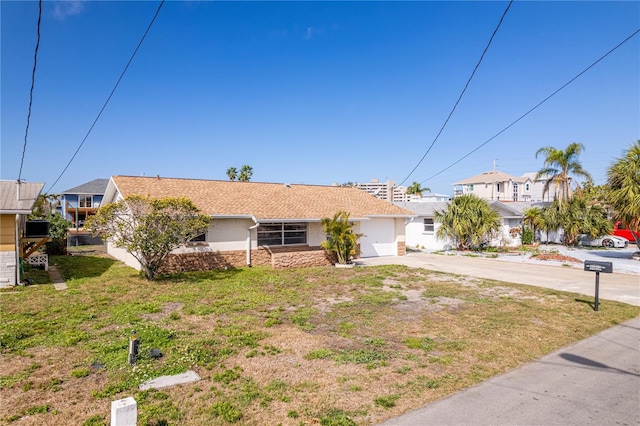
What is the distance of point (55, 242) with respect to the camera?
20.8m

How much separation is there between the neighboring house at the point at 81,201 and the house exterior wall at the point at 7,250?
102 feet

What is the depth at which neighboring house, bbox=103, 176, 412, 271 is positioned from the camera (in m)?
16.4

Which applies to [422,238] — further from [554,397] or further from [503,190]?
[503,190]

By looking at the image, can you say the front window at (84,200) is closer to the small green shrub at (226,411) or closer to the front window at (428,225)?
the front window at (428,225)

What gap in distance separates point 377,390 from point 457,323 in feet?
13.2

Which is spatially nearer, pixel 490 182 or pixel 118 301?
pixel 118 301

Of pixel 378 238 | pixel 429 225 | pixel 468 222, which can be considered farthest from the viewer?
pixel 429 225

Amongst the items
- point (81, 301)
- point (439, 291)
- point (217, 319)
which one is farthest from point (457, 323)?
point (81, 301)

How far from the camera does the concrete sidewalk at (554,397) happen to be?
4387 millimetres

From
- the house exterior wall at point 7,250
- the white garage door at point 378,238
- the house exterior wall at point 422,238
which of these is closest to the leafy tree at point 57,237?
the house exterior wall at point 7,250

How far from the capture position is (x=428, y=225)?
2672cm

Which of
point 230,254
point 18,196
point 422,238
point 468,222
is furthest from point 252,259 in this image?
point 422,238

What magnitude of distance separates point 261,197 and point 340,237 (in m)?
5.20

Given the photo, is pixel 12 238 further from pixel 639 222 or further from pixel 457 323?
pixel 639 222
